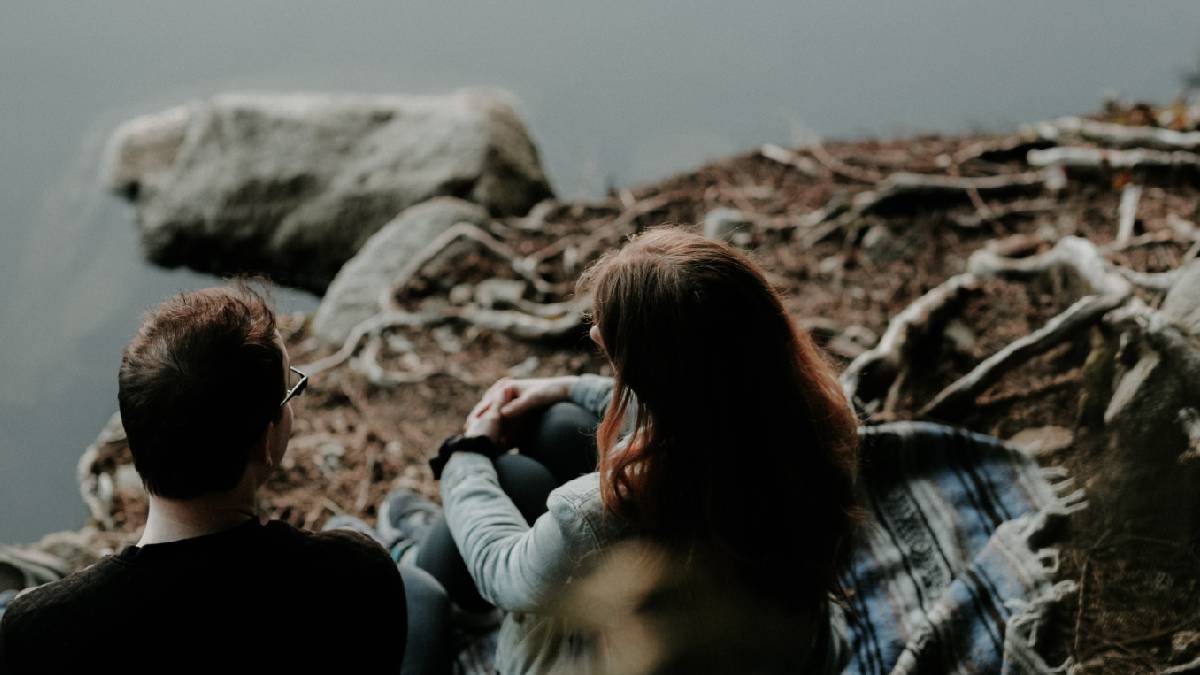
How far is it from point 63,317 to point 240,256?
0.84 meters

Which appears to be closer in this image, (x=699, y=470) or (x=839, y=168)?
(x=699, y=470)

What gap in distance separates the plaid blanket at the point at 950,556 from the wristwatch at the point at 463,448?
59cm

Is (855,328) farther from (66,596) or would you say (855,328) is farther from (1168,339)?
(66,596)

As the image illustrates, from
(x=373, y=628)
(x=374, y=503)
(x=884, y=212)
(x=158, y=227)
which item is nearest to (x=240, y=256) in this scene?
(x=158, y=227)

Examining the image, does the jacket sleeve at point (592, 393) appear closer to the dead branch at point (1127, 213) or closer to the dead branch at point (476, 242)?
the dead branch at point (1127, 213)

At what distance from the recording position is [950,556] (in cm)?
165

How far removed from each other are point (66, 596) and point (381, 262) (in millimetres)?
2592

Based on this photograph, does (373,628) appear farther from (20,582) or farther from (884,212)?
(884,212)

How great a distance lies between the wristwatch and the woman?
0.24 metres

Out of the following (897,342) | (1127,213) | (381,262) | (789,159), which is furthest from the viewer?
(789,159)

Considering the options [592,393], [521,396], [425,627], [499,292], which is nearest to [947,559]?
[592,393]

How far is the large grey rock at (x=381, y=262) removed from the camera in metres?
3.30

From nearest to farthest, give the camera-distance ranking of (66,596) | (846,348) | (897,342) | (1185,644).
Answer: (66,596), (1185,644), (897,342), (846,348)

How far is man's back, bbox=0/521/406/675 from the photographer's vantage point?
3.00 feet
